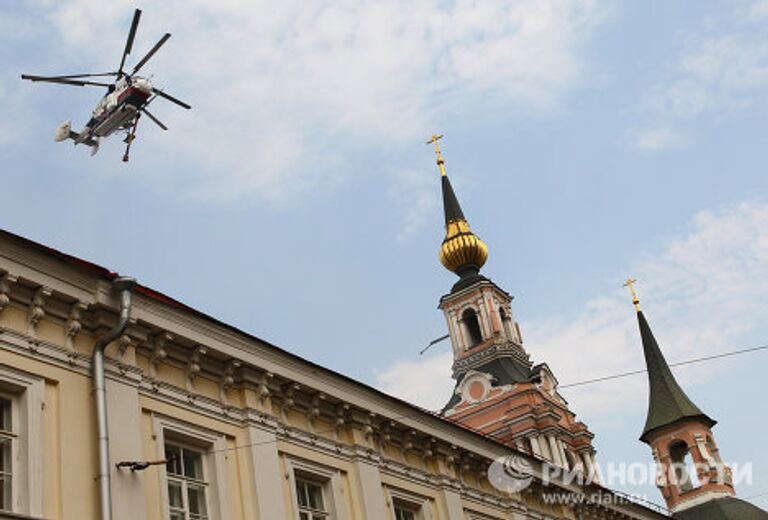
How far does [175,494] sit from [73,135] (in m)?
19.4

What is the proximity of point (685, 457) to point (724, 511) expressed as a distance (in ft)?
19.3

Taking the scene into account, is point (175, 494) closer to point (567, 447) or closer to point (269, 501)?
point (269, 501)

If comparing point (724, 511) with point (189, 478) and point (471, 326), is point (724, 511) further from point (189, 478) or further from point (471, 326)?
point (189, 478)

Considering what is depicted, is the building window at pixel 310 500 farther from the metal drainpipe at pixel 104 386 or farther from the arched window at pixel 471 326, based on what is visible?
the arched window at pixel 471 326

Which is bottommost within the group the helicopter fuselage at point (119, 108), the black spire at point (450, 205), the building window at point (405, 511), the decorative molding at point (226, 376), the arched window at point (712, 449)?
the building window at point (405, 511)

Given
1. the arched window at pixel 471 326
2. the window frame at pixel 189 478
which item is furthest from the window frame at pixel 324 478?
the arched window at pixel 471 326

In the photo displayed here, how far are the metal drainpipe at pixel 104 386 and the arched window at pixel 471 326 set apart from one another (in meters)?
40.3

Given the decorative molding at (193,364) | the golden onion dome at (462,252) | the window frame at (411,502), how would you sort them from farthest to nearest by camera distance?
the golden onion dome at (462,252) < the window frame at (411,502) < the decorative molding at (193,364)

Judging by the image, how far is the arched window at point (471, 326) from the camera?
54.8 metres

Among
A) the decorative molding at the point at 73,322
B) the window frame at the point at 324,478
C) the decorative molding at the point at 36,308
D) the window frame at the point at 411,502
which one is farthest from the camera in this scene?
the window frame at the point at 411,502

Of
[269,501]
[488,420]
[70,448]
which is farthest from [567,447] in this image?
[70,448]

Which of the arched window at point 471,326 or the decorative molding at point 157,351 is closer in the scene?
the decorative molding at point 157,351

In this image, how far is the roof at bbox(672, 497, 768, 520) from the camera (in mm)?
54750

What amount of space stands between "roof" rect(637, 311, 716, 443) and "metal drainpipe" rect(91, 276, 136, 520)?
49310mm
